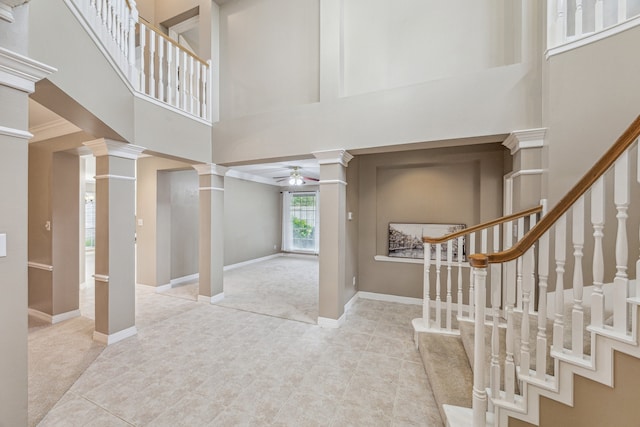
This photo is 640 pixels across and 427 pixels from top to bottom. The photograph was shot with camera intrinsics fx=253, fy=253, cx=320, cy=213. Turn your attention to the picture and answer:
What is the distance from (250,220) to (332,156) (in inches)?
191

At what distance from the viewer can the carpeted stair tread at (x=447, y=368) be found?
1.85 m

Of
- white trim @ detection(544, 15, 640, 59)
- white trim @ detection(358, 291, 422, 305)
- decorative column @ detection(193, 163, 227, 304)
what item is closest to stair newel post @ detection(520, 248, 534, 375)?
white trim @ detection(544, 15, 640, 59)

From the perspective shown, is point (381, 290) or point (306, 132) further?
point (381, 290)

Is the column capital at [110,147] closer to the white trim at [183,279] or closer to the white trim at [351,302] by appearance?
the white trim at [183,279]

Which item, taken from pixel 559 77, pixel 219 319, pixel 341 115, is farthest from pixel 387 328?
pixel 559 77

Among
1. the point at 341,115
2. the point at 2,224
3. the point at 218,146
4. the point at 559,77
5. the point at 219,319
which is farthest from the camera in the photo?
the point at 218,146

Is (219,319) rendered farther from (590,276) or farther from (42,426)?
(590,276)

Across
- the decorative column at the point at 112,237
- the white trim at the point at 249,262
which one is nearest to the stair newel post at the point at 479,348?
the decorative column at the point at 112,237

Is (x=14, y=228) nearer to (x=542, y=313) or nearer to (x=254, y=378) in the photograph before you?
(x=254, y=378)

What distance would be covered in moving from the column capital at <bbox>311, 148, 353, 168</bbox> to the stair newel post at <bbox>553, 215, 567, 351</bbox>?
2.23m

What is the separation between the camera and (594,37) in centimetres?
206

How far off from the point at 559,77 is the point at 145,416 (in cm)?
431

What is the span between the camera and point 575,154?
2152 mm

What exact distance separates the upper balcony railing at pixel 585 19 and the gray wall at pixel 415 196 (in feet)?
4.75
